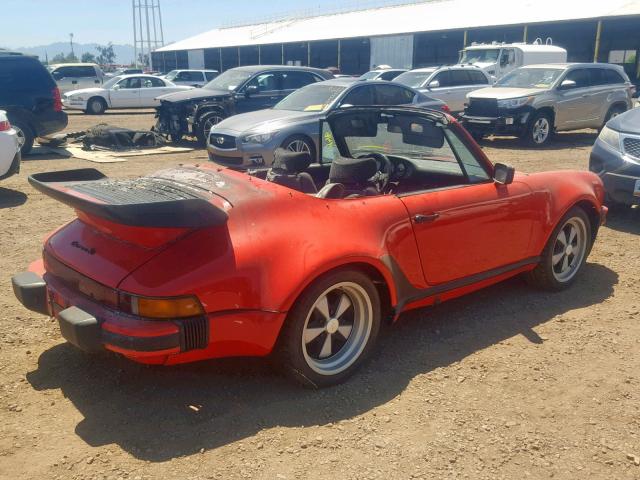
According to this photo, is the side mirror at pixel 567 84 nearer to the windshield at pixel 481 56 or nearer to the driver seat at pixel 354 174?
the windshield at pixel 481 56

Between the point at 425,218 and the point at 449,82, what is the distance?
13.3 metres

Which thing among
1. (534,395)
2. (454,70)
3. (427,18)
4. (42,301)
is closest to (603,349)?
(534,395)

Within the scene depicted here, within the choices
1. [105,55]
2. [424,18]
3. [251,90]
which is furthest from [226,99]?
[105,55]

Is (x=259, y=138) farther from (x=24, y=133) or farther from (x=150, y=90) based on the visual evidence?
(x=150, y=90)

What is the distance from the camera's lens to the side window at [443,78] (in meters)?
15.8

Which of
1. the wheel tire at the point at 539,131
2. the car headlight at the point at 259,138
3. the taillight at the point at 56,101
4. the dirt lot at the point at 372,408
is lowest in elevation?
the dirt lot at the point at 372,408

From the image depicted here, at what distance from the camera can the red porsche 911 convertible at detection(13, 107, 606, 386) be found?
2814 mm

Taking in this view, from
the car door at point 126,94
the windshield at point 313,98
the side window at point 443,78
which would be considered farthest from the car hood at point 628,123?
the car door at point 126,94

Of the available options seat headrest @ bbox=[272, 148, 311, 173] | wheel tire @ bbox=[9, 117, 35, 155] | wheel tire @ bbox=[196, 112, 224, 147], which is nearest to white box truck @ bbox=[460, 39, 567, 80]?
wheel tire @ bbox=[196, 112, 224, 147]

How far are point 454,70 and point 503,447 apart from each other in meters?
14.6

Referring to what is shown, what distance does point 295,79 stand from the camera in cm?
1357

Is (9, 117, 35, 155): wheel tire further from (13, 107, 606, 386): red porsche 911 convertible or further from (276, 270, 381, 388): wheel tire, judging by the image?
(276, 270, 381, 388): wheel tire

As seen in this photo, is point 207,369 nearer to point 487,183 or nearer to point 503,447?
point 503,447

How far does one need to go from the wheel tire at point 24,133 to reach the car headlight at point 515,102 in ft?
31.8
